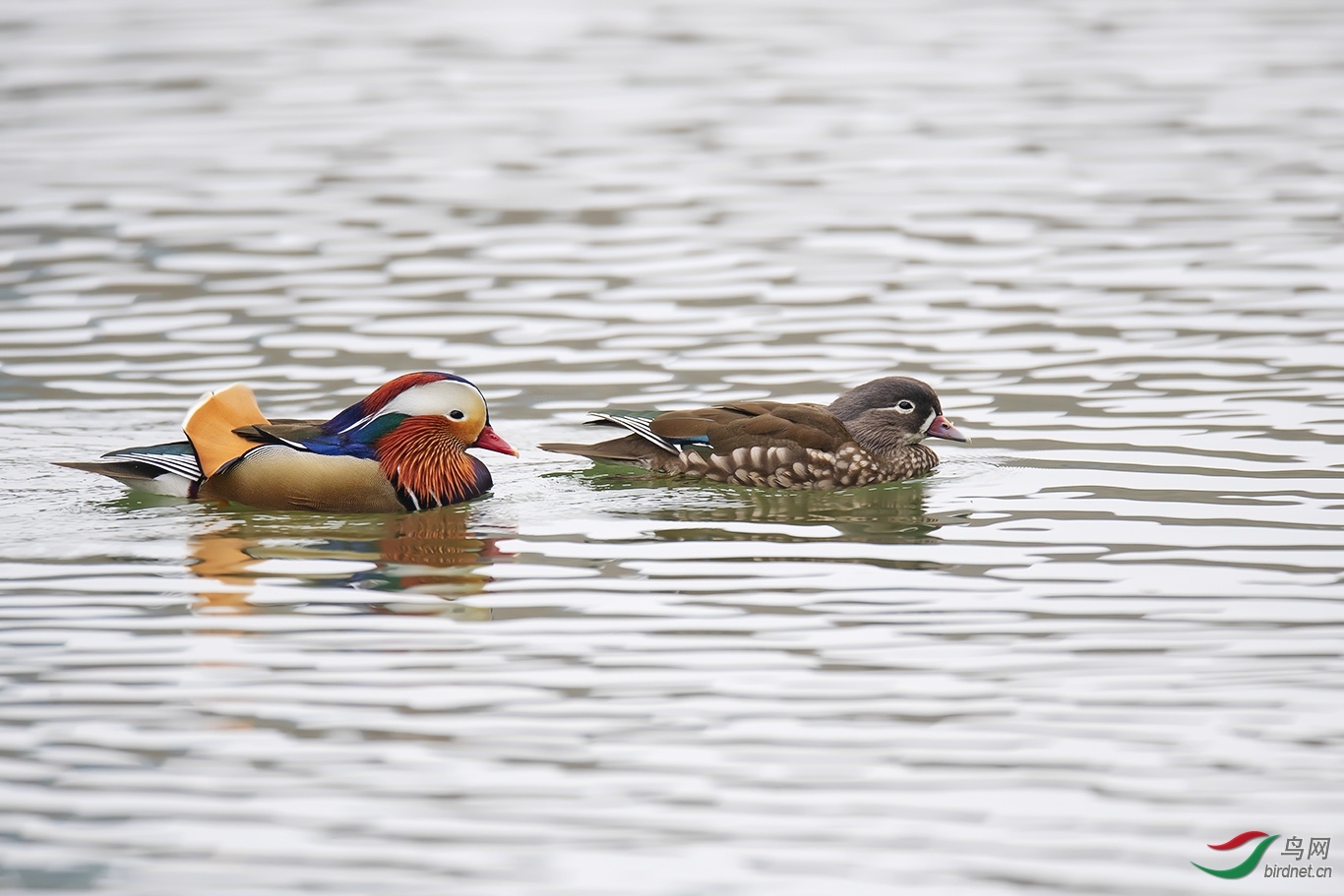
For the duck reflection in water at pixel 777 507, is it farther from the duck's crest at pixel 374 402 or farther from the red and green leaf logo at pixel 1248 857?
the red and green leaf logo at pixel 1248 857

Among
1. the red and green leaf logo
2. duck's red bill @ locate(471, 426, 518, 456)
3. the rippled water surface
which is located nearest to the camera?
the red and green leaf logo

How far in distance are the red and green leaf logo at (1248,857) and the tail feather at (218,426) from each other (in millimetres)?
5867

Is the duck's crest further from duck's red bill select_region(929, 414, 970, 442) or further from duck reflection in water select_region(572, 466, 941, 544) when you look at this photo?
duck's red bill select_region(929, 414, 970, 442)

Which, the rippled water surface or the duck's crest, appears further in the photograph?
the duck's crest

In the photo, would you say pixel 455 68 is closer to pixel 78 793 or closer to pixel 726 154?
pixel 726 154

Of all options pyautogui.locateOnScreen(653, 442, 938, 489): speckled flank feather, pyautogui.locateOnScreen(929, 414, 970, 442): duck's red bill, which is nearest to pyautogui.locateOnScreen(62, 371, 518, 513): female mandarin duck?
pyautogui.locateOnScreen(653, 442, 938, 489): speckled flank feather

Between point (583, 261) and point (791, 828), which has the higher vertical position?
point (583, 261)

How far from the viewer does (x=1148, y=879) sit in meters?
6.16

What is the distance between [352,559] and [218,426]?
1.42 metres

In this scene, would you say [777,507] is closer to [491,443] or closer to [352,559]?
[491,443]

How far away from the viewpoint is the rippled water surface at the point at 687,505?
659 cm

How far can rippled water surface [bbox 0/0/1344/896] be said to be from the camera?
6.59 meters

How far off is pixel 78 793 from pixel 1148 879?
356 centimetres

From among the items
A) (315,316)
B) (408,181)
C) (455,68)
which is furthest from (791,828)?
(455,68)
